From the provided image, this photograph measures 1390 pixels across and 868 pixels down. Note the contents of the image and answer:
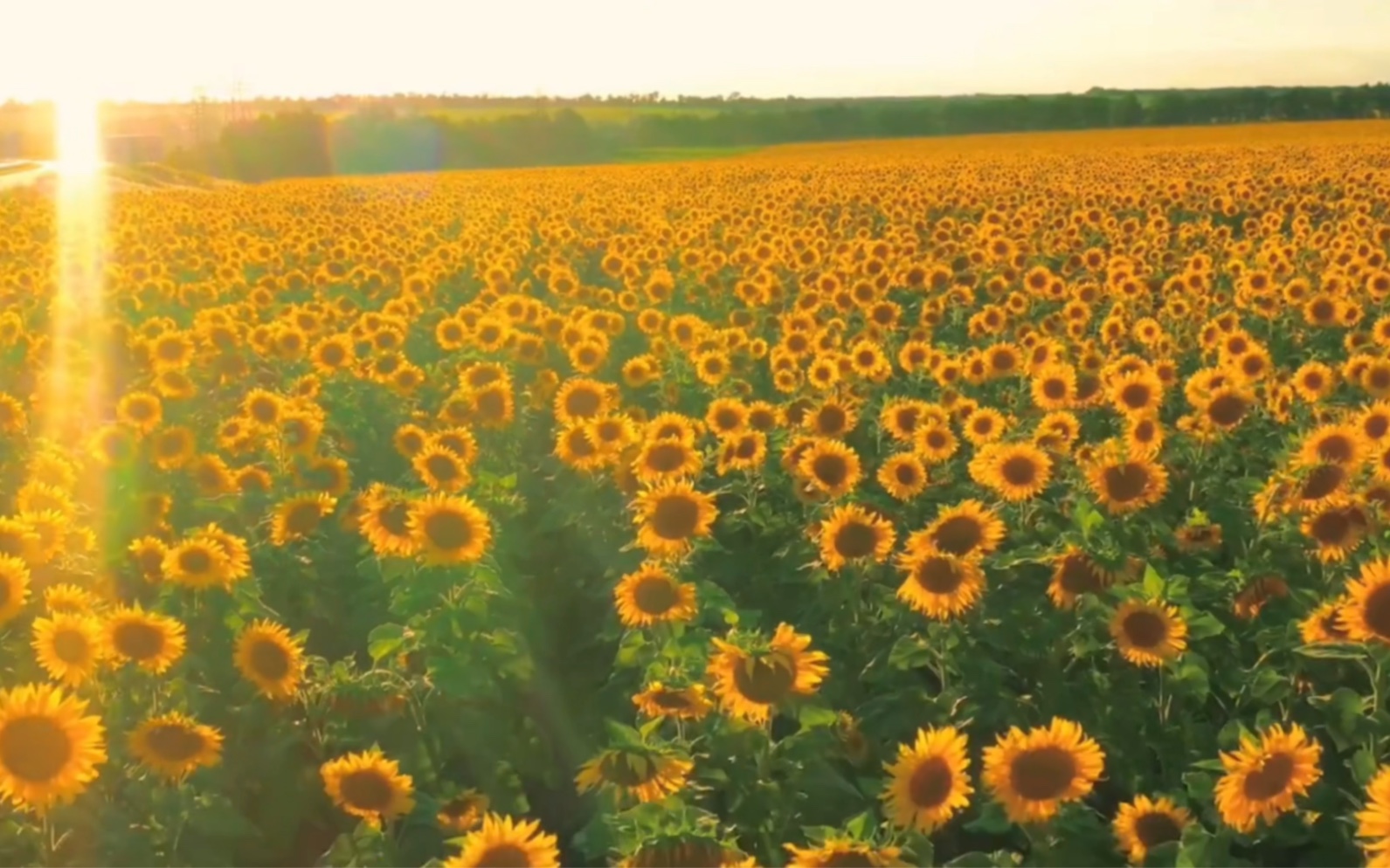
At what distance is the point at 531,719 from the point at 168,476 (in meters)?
2.75

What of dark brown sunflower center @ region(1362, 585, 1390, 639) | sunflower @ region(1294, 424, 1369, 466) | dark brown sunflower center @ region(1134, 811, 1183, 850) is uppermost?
sunflower @ region(1294, 424, 1369, 466)

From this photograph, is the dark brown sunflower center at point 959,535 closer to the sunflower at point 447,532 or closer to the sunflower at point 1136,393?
the sunflower at point 447,532

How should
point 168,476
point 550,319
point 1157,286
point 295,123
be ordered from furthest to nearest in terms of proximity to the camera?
1. point 295,123
2. point 1157,286
3. point 550,319
4. point 168,476

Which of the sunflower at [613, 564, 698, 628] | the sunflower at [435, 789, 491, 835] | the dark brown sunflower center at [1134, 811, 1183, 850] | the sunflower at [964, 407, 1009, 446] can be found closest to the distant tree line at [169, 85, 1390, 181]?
the sunflower at [964, 407, 1009, 446]

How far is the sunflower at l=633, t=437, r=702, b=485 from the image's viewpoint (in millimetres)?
6094

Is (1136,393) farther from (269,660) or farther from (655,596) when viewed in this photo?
(269,660)

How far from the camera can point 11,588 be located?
457 centimetres

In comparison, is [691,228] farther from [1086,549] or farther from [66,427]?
[1086,549]

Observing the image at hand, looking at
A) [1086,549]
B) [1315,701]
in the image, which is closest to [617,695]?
[1086,549]

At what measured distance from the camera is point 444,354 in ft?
35.9

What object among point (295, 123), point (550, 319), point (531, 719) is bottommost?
point (531, 719)

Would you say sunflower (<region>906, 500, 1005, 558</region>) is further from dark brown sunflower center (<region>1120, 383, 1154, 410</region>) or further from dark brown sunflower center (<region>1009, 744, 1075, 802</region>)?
dark brown sunflower center (<region>1120, 383, 1154, 410</region>)

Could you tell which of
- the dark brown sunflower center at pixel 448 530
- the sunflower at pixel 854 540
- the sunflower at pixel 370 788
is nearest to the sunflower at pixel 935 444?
the sunflower at pixel 854 540

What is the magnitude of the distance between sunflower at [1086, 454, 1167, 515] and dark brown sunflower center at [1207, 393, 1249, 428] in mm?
1190
